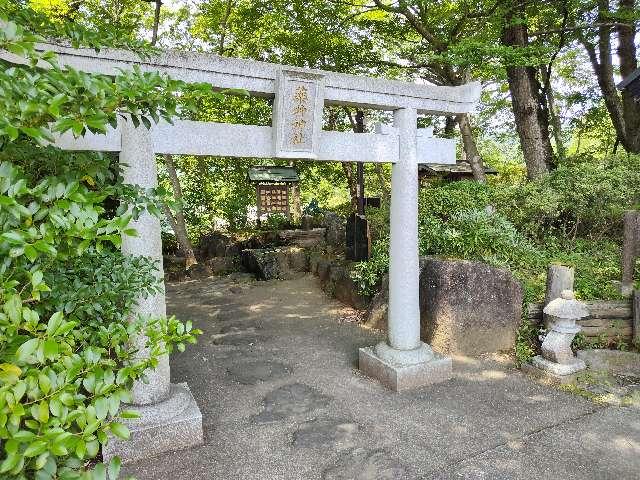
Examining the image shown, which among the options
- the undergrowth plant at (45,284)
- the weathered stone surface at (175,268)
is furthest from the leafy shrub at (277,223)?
the undergrowth plant at (45,284)

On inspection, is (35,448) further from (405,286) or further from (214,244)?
(214,244)

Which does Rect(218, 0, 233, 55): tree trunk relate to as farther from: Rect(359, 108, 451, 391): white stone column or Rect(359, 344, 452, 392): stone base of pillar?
Rect(359, 344, 452, 392): stone base of pillar

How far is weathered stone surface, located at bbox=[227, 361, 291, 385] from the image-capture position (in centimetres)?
591

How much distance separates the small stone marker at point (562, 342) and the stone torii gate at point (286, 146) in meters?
1.35

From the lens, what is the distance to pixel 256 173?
1370 cm

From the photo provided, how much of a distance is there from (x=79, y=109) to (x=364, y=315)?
7.55 m

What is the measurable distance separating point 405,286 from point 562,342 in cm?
225

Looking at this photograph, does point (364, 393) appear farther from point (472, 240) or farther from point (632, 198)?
point (632, 198)

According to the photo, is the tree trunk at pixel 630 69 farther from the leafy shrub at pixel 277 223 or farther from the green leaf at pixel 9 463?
the green leaf at pixel 9 463

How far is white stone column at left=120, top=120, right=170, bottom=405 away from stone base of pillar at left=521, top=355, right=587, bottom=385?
15.3ft

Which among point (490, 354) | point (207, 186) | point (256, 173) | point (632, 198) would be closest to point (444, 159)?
point (490, 354)

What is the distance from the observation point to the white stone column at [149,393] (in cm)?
384

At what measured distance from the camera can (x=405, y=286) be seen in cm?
543

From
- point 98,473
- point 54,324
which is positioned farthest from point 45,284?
point 98,473
